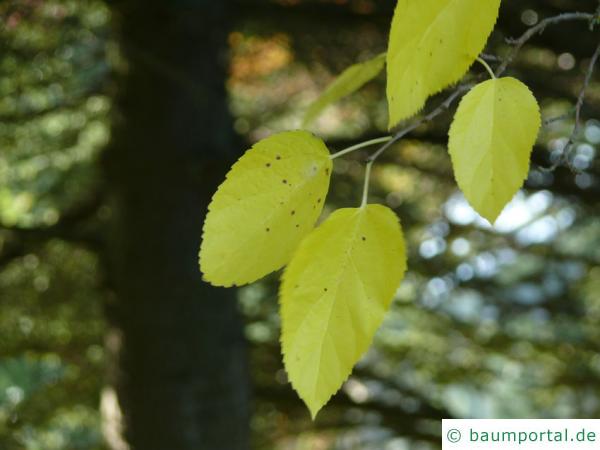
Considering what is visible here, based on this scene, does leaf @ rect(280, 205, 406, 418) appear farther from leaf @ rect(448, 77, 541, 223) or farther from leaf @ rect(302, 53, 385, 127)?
leaf @ rect(302, 53, 385, 127)

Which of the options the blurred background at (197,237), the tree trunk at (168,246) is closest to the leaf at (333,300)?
the blurred background at (197,237)

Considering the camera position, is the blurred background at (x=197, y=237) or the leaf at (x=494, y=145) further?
the blurred background at (x=197, y=237)

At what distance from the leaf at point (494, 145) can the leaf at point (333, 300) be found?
0.13 feet

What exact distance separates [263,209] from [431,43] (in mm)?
92

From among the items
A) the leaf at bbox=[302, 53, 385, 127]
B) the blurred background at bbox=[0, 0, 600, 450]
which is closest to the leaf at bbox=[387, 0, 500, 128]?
the leaf at bbox=[302, 53, 385, 127]

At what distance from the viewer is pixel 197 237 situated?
1.79 m

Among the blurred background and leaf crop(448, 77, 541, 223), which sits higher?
leaf crop(448, 77, 541, 223)


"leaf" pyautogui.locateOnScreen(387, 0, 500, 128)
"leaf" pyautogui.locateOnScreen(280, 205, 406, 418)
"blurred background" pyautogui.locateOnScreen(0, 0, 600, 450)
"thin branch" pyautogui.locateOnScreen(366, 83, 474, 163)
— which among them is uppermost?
"leaf" pyautogui.locateOnScreen(387, 0, 500, 128)

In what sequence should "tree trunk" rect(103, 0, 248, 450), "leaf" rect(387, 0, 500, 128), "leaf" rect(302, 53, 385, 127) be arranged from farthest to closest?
"tree trunk" rect(103, 0, 248, 450)
"leaf" rect(302, 53, 385, 127)
"leaf" rect(387, 0, 500, 128)

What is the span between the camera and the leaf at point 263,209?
0.34 m

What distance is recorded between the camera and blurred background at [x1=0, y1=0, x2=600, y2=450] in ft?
5.77

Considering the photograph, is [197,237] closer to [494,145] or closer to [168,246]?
[168,246]

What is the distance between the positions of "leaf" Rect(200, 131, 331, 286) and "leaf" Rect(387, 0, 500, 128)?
0.17 feet

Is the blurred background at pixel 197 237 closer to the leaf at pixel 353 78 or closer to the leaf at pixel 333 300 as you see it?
the leaf at pixel 353 78
